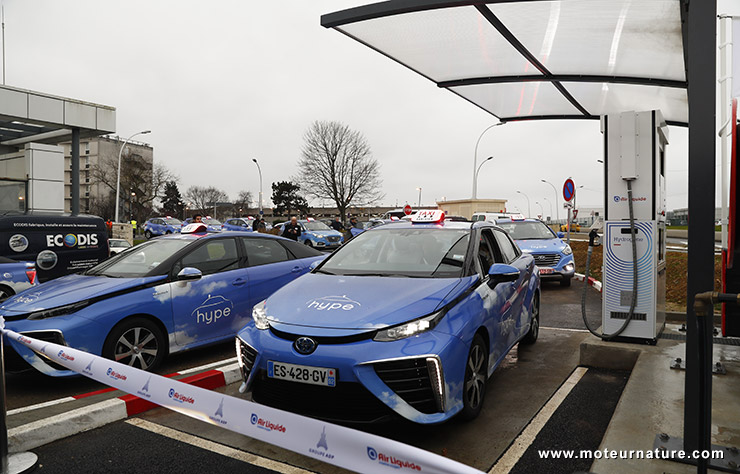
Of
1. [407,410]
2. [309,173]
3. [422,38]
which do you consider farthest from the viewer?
[309,173]

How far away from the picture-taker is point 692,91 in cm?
263

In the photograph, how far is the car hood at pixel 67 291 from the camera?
445cm

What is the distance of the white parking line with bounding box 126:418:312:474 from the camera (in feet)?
10.00

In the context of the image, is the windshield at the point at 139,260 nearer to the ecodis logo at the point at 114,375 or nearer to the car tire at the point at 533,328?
the ecodis logo at the point at 114,375

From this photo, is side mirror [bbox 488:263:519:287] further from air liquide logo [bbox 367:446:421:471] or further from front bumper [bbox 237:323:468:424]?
air liquide logo [bbox 367:446:421:471]

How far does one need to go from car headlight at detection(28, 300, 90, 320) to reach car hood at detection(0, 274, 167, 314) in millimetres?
38

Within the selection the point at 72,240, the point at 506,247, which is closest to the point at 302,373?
the point at 506,247

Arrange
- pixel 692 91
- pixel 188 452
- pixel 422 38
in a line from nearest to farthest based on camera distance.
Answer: pixel 692 91
pixel 188 452
pixel 422 38

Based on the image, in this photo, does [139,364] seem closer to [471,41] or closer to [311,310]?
[311,310]

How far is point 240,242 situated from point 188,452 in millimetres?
3188

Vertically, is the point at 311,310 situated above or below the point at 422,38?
below

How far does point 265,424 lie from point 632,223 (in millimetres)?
4438

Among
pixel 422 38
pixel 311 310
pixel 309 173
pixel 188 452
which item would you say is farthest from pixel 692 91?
pixel 309 173

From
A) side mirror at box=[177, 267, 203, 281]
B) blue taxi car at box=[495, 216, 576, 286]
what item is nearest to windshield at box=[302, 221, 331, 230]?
blue taxi car at box=[495, 216, 576, 286]
